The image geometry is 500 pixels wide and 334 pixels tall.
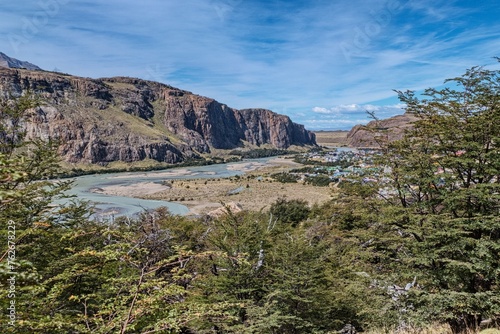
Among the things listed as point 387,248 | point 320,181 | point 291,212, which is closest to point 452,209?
point 387,248

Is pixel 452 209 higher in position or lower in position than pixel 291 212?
higher

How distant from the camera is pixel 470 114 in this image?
10.2 metres

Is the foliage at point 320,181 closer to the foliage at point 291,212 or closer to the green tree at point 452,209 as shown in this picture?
the foliage at point 291,212

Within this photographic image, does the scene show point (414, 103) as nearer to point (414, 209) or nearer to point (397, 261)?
point (414, 209)

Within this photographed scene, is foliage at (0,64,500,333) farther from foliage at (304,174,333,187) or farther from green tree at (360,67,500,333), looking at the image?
foliage at (304,174,333,187)

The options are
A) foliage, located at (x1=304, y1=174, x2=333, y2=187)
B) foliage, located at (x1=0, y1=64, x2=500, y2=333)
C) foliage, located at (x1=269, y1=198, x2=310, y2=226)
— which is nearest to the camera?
foliage, located at (x1=0, y1=64, x2=500, y2=333)

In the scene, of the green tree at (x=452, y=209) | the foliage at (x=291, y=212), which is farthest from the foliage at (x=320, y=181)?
the green tree at (x=452, y=209)

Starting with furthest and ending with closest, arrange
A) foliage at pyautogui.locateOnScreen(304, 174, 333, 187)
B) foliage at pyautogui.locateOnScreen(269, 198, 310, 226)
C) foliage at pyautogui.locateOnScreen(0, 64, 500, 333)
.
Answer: foliage at pyautogui.locateOnScreen(304, 174, 333, 187) < foliage at pyautogui.locateOnScreen(269, 198, 310, 226) < foliage at pyautogui.locateOnScreen(0, 64, 500, 333)

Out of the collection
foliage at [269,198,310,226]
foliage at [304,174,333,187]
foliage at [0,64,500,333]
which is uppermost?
foliage at [0,64,500,333]

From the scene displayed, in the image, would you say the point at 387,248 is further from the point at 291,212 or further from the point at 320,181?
the point at 320,181

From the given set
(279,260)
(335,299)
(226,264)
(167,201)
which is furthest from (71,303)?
(167,201)

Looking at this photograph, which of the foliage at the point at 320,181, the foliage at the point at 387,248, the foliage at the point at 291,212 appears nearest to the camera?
the foliage at the point at 387,248

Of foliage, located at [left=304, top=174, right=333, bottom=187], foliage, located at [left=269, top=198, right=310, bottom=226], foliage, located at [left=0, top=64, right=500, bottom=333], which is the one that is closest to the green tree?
foliage, located at [left=0, top=64, right=500, bottom=333]

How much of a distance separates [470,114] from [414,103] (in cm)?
186
